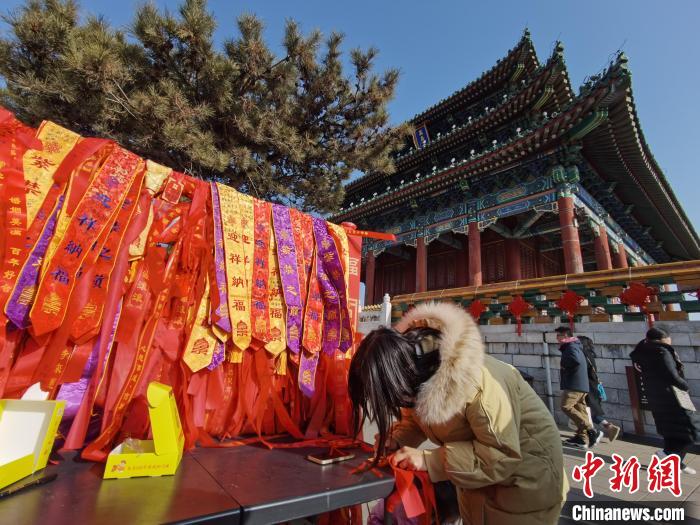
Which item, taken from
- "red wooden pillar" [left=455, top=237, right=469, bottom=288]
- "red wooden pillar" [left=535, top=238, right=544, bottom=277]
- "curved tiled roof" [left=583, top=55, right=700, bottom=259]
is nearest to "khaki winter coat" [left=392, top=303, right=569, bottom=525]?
"curved tiled roof" [left=583, top=55, right=700, bottom=259]

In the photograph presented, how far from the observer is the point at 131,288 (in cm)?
169

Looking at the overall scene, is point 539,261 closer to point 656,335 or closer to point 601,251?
point 601,251

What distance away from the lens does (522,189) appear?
10969mm

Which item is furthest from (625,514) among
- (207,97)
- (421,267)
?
(421,267)

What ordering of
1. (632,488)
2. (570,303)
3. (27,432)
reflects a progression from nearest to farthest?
(27,432) → (632,488) → (570,303)

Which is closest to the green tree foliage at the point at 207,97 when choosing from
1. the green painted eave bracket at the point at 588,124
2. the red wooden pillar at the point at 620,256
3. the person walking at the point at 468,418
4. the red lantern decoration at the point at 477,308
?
the red lantern decoration at the point at 477,308

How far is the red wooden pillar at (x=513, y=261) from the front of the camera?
12.3m

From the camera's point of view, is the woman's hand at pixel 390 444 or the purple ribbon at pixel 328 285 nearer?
the woman's hand at pixel 390 444

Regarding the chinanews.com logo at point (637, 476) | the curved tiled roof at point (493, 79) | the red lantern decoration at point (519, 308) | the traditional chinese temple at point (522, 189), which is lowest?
the chinanews.com logo at point (637, 476)

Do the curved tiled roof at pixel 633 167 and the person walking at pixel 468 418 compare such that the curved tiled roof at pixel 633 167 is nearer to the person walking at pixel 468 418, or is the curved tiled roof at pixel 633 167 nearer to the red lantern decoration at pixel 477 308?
the red lantern decoration at pixel 477 308

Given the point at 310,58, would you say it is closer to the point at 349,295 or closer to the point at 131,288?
the point at 349,295

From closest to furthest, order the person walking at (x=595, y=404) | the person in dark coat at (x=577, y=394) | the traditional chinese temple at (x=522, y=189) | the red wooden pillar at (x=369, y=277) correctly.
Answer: the person in dark coat at (x=577, y=394)
the person walking at (x=595, y=404)
the traditional chinese temple at (x=522, y=189)
the red wooden pillar at (x=369, y=277)

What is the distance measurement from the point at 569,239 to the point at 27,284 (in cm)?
1089

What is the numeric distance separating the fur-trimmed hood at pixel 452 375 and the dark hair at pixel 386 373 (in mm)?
69
